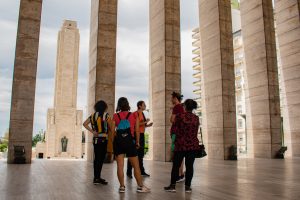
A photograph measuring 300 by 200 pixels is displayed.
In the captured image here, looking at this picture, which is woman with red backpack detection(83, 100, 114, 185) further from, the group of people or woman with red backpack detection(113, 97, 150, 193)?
woman with red backpack detection(113, 97, 150, 193)

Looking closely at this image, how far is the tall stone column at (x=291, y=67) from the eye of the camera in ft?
68.0

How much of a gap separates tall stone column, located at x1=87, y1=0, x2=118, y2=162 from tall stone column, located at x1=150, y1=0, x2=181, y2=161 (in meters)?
3.15

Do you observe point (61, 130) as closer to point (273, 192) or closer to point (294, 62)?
point (294, 62)

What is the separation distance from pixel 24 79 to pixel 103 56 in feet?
13.4

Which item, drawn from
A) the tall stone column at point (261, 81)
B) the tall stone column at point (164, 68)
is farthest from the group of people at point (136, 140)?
the tall stone column at point (261, 81)

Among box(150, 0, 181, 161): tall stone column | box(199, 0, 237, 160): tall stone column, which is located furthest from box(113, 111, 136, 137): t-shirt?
box(199, 0, 237, 160): tall stone column

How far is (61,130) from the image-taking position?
45281 millimetres

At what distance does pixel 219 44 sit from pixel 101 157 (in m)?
13.9

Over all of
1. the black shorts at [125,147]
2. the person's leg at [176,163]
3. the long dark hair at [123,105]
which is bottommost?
the person's leg at [176,163]

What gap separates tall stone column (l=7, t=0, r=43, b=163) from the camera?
13.5 m

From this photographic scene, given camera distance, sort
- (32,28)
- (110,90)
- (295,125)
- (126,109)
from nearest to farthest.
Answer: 1. (126,109)
2. (32,28)
3. (110,90)
4. (295,125)

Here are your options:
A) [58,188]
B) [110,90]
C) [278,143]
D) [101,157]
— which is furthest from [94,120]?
[278,143]

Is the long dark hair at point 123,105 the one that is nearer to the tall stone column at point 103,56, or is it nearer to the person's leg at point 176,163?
the person's leg at point 176,163

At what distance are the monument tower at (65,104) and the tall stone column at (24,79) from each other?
30.2m
